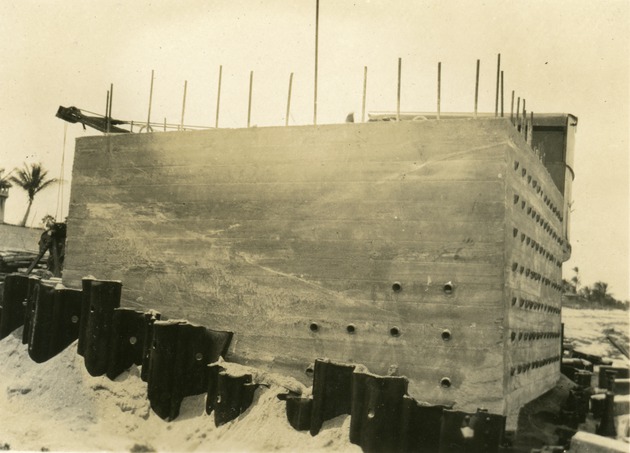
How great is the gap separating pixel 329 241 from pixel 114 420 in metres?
4.35

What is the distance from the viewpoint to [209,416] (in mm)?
9148

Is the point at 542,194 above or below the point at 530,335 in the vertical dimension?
above

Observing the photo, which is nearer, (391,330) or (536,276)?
(391,330)

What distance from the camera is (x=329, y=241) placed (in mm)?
9344

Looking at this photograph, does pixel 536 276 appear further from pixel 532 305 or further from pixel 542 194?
pixel 542 194

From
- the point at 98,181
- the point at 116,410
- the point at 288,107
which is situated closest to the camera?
the point at 116,410

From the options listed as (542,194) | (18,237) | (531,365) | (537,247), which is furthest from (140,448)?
(18,237)

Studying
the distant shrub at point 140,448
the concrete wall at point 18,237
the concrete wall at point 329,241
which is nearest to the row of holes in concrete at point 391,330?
the concrete wall at point 329,241

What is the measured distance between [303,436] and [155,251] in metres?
4.30

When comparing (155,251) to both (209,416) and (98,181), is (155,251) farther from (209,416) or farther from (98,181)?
(209,416)

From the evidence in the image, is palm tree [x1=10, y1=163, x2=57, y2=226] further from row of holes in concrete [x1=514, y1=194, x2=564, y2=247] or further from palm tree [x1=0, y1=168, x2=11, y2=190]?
row of holes in concrete [x1=514, y1=194, x2=564, y2=247]

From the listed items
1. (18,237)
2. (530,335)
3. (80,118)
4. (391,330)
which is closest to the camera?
(391,330)

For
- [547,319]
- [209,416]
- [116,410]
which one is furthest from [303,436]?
[547,319]

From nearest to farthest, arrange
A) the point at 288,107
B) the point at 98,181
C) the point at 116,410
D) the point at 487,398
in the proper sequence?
the point at 487,398
the point at 116,410
the point at 288,107
the point at 98,181
